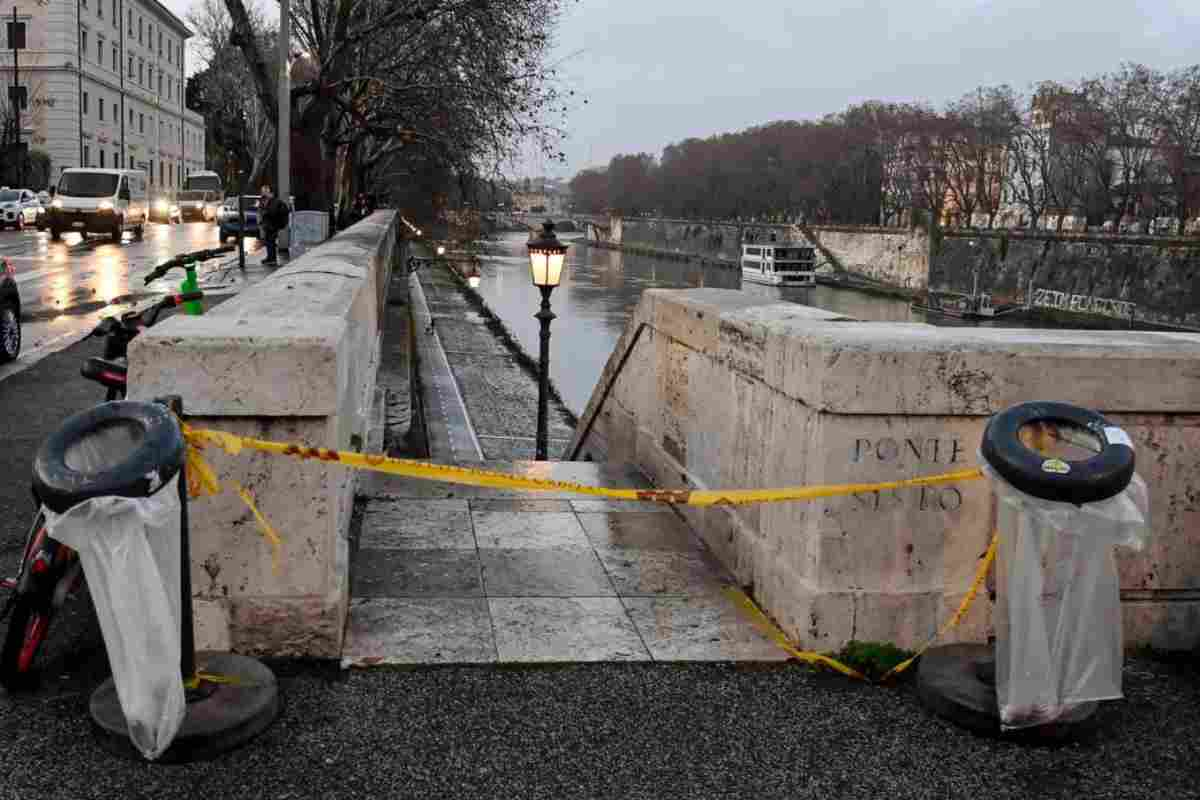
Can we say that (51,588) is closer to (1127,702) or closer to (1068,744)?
(1068,744)

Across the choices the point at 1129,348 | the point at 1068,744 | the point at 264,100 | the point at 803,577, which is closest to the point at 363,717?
the point at 803,577

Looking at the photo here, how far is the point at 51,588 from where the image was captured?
406 cm

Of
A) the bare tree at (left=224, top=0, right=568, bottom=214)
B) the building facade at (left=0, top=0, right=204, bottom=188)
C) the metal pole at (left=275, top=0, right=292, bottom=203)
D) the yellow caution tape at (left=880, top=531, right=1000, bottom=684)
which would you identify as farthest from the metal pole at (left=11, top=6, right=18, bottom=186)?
the yellow caution tape at (left=880, top=531, right=1000, bottom=684)

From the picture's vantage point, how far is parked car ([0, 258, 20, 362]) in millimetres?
12000

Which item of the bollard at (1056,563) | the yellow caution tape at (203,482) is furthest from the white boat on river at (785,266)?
the yellow caution tape at (203,482)

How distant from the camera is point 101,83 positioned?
73.4m

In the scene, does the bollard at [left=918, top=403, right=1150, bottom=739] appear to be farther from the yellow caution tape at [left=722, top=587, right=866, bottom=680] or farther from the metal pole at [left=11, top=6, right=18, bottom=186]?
the metal pole at [left=11, top=6, right=18, bottom=186]

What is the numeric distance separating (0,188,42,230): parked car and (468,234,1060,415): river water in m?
18.1

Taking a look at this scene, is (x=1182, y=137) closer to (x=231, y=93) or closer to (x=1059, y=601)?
(x=231, y=93)

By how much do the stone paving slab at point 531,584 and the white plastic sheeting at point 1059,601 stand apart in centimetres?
101

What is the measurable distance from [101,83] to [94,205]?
144 ft

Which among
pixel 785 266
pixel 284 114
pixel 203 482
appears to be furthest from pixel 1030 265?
pixel 203 482

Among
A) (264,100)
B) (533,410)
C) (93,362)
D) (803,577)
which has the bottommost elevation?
(533,410)

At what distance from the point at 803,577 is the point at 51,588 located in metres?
2.71
